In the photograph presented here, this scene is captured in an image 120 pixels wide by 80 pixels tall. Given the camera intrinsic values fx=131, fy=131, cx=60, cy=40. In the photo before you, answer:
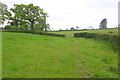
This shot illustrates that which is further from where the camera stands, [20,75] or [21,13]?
[21,13]

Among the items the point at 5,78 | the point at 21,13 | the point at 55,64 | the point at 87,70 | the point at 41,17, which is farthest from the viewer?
the point at 41,17

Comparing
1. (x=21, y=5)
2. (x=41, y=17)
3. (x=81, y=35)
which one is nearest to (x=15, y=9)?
(x=21, y=5)

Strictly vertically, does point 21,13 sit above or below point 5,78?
above

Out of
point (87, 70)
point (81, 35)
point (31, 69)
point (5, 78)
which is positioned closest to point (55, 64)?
point (31, 69)

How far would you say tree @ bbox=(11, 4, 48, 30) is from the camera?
2024 inches

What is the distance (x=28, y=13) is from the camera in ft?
175

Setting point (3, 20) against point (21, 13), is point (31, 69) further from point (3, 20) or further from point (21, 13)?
point (3, 20)

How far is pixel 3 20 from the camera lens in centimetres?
5316

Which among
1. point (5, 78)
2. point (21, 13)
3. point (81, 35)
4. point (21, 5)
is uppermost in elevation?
point (21, 5)

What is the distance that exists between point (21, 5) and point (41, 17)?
923cm

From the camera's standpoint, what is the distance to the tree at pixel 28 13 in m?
51.4

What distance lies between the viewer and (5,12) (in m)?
53.1

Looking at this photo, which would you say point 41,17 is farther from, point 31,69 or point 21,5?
point 31,69

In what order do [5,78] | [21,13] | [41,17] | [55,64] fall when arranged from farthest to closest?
[41,17]
[21,13]
[55,64]
[5,78]
